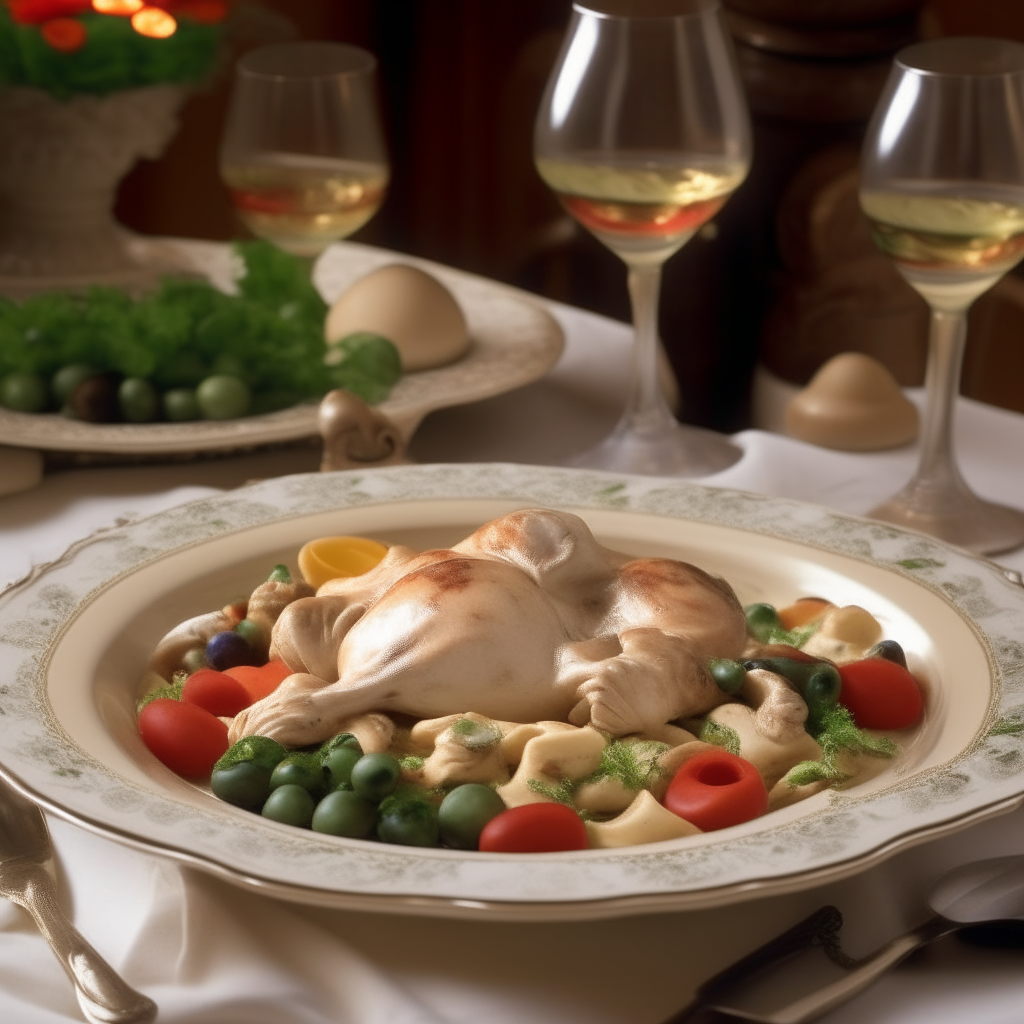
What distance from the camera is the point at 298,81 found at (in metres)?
1.81

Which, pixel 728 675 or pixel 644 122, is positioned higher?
pixel 644 122

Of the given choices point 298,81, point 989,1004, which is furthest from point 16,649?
point 298,81

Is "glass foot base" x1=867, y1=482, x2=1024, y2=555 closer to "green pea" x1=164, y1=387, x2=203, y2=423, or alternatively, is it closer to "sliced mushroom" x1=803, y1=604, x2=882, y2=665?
"sliced mushroom" x1=803, y1=604, x2=882, y2=665

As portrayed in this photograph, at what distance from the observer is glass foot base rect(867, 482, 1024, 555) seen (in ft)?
4.81

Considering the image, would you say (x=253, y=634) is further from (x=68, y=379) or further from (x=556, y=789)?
(x=68, y=379)

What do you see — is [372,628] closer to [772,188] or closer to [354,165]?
[354,165]

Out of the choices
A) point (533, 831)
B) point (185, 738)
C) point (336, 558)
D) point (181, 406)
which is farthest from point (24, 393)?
point (533, 831)

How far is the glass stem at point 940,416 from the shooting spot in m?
1.50

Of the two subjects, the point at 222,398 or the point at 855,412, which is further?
the point at 855,412

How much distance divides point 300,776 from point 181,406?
80cm

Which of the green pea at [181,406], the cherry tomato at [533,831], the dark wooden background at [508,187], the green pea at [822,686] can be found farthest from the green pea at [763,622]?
the dark wooden background at [508,187]

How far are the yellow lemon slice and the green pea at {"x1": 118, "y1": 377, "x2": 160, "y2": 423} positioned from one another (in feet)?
1.47

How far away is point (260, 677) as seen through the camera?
107 cm

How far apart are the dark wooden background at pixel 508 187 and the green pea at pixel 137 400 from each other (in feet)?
4.04
